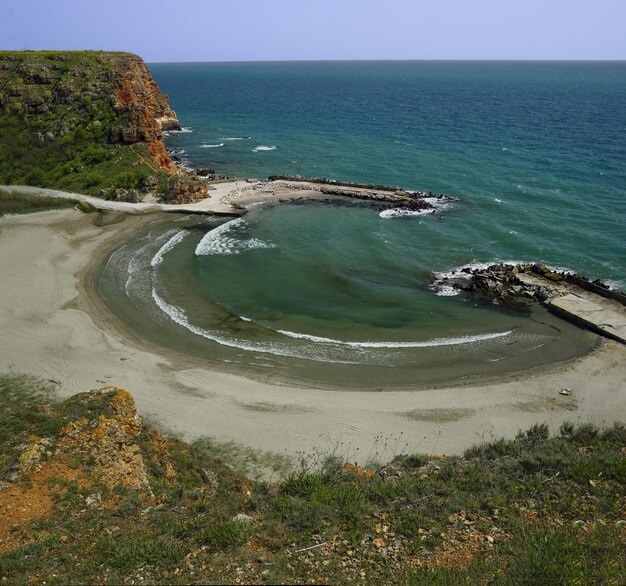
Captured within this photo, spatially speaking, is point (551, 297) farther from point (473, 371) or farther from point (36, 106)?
point (36, 106)

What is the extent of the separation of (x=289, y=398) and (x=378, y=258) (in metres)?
21.7

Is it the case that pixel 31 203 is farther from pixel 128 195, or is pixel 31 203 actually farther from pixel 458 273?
pixel 458 273

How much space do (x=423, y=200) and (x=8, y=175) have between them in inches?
1951

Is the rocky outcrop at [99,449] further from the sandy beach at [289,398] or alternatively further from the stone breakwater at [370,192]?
the stone breakwater at [370,192]

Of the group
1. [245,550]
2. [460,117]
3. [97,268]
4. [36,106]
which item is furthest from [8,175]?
[460,117]

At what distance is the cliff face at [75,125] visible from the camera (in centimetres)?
5916

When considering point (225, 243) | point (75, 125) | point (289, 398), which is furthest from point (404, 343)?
point (75, 125)

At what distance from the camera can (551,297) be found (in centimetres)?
3638

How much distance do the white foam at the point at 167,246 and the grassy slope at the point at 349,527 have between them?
2567cm

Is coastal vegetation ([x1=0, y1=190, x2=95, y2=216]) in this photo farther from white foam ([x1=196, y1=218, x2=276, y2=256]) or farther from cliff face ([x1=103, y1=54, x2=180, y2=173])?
white foam ([x1=196, y1=218, x2=276, y2=256])

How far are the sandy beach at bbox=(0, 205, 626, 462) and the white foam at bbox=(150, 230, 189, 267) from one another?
959 cm

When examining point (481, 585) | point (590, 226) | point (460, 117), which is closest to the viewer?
point (481, 585)

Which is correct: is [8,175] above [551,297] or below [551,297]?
above

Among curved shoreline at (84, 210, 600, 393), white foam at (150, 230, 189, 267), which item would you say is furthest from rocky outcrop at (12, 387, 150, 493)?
white foam at (150, 230, 189, 267)
